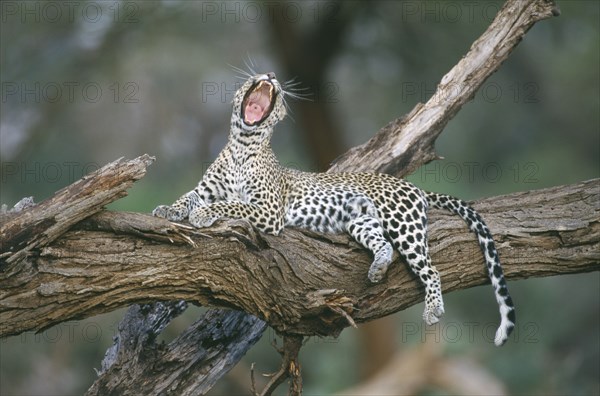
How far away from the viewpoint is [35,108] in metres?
17.8

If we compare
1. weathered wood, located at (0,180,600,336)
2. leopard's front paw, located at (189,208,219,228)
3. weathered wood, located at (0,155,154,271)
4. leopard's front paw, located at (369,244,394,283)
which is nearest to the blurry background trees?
weathered wood, located at (0,180,600,336)

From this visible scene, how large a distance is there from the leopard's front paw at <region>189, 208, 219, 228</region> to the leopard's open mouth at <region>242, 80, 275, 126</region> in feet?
4.83

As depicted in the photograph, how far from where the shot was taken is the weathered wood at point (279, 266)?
6863 mm

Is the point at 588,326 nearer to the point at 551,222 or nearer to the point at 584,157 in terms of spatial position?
the point at 584,157

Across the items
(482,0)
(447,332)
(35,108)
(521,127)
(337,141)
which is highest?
(35,108)

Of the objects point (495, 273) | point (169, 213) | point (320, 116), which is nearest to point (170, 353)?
point (169, 213)

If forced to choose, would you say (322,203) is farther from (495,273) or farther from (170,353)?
(170,353)

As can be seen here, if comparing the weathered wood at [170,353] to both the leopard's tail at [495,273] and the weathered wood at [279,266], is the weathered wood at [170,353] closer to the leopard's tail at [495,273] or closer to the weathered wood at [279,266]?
the weathered wood at [279,266]

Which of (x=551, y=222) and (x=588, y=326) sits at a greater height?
(x=551, y=222)

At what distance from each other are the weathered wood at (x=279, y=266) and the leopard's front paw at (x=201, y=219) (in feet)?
0.33

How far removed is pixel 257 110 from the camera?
8984 millimetres

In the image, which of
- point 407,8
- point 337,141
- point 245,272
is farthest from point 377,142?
point 407,8

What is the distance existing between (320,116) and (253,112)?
28.9ft

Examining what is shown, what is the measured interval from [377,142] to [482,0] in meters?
8.63
